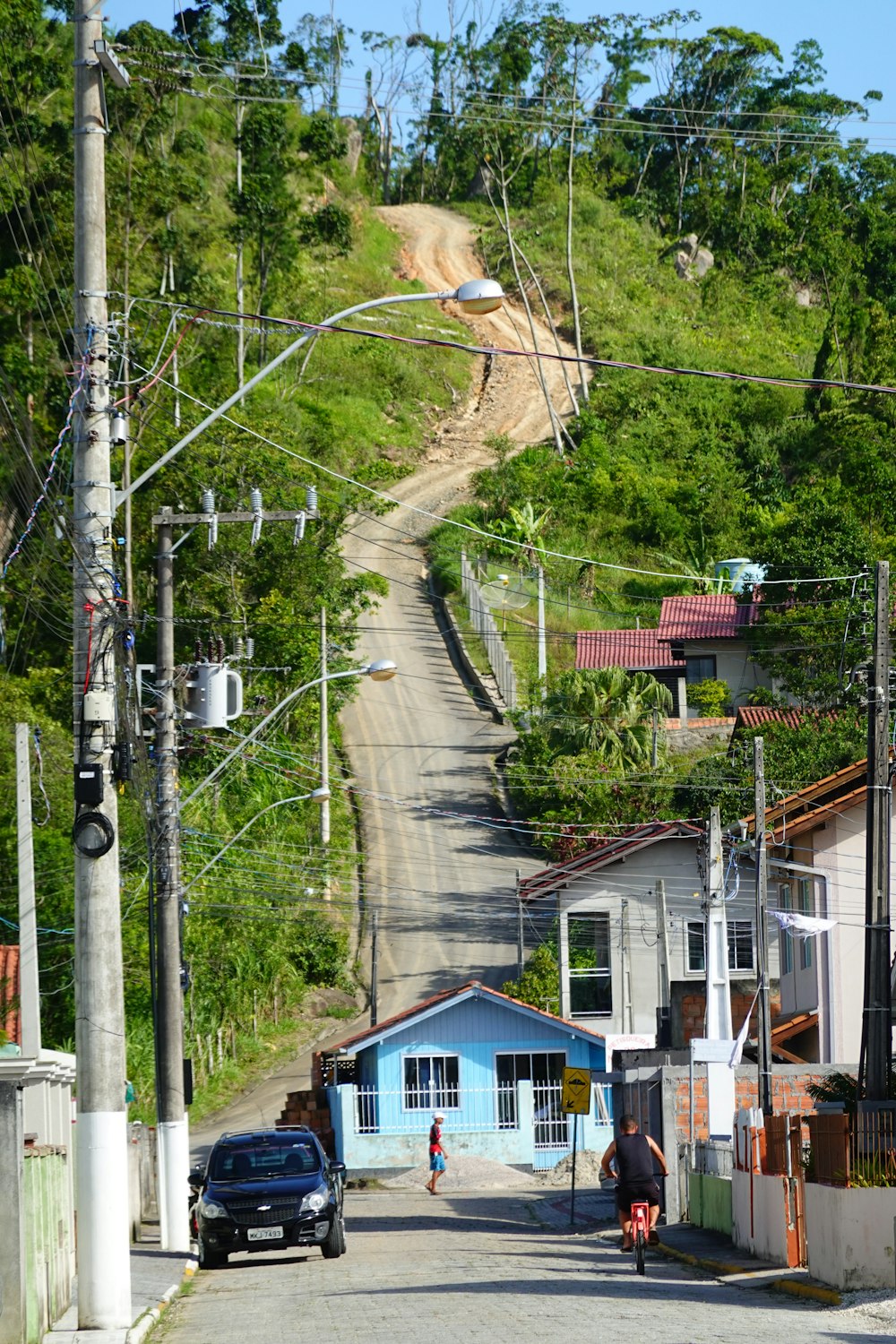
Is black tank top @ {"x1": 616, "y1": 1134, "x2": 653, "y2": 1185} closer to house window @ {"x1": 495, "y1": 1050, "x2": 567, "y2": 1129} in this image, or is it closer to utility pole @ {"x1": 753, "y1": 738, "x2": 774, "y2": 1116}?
utility pole @ {"x1": 753, "y1": 738, "x2": 774, "y2": 1116}

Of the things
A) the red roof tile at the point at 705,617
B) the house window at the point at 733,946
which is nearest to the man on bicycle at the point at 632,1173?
the house window at the point at 733,946

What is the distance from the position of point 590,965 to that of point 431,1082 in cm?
646

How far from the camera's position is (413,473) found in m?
89.8

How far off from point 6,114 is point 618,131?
84.0 m

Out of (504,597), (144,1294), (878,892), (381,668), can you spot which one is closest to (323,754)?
(504,597)

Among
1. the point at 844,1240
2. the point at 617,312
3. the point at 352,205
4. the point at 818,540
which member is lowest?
the point at 844,1240

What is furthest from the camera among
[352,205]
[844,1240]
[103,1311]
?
[352,205]

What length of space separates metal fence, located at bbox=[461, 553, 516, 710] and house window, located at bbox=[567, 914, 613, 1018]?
67.7ft

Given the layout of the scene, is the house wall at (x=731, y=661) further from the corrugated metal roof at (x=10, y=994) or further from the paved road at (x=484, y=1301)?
the paved road at (x=484, y=1301)

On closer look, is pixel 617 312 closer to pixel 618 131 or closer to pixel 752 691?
pixel 618 131

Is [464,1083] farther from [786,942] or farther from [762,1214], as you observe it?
[762,1214]

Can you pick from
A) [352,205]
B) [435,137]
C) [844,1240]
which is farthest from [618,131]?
[844,1240]

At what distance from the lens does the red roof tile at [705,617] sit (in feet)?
200

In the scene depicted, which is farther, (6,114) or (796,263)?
(796,263)
